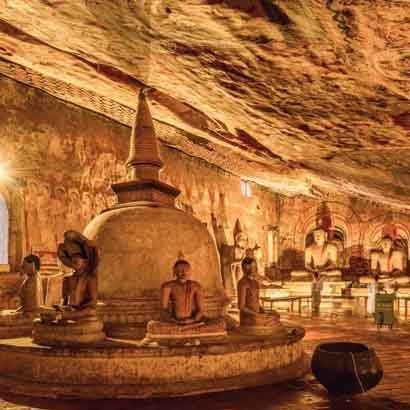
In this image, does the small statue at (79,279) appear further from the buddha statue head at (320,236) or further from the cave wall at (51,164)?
the buddha statue head at (320,236)

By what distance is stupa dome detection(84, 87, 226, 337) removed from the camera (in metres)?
6.84

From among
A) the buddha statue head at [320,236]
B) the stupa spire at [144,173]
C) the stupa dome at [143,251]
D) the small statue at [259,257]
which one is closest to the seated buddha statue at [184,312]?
the stupa dome at [143,251]

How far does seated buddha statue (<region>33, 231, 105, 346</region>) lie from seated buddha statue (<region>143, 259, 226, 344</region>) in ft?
2.49

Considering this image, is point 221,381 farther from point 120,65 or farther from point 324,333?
point 120,65

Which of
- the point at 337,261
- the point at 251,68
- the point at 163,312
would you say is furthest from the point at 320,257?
the point at 163,312

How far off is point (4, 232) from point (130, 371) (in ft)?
24.2

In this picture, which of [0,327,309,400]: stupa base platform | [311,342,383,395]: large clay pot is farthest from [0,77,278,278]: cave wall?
[311,342,383,395]: large clay pot

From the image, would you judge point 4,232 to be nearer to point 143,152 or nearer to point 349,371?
point 143,152

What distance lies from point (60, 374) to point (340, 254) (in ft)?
62.5

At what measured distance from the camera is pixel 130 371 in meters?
5.23

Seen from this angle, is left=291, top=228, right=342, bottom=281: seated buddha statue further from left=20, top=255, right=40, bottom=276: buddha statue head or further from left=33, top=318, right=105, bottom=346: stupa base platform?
left=33, top=318, right=105, bottom=346: stupa base platform

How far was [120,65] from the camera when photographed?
8.98m

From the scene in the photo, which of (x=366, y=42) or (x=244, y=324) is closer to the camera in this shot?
(x=366, y=42)

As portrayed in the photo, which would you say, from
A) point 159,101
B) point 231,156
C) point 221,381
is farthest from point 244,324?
point 231,156
